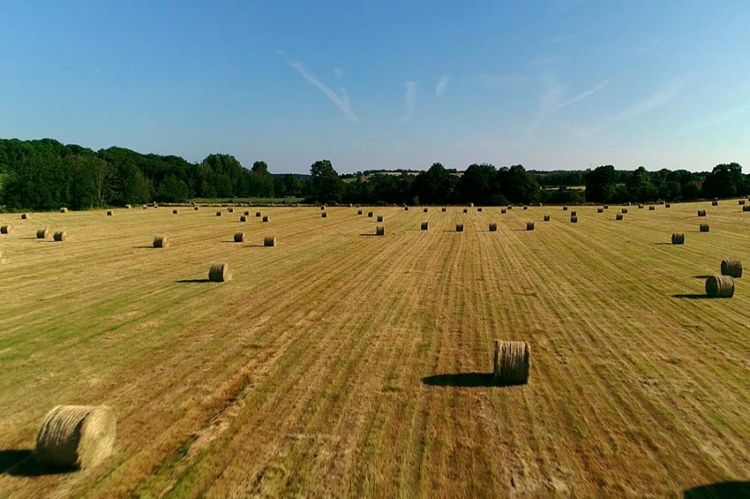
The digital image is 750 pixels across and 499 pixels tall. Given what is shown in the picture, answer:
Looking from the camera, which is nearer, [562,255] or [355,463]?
[355,463]

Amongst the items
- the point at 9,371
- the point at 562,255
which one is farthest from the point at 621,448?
the point at 562,255

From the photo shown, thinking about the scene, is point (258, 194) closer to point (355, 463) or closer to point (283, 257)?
point (283, 257)

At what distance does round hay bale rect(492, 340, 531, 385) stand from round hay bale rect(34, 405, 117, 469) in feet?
24.5

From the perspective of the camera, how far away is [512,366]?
1042cm

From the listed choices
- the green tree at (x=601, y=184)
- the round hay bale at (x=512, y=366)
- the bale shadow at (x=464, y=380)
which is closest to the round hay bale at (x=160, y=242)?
the bale shadow at (x=464, y=380)

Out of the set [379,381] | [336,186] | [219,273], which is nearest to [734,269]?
[379,381]

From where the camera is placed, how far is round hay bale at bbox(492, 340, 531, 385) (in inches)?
411

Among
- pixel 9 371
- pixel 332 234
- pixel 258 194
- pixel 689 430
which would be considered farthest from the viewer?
pixel 258 194

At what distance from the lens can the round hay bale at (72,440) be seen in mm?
7508

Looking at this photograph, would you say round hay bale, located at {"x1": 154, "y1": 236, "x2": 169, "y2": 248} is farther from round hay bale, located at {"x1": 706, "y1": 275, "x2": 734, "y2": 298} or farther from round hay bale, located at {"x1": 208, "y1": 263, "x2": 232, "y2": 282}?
round hay bale, located at {"x1": 706, "y1": 275, "x2": 734, "y2": 298}

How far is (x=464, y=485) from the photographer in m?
7.09

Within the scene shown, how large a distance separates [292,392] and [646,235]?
36.5m

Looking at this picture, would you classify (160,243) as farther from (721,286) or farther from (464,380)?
(721,286)

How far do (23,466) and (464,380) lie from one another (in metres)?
7.99
